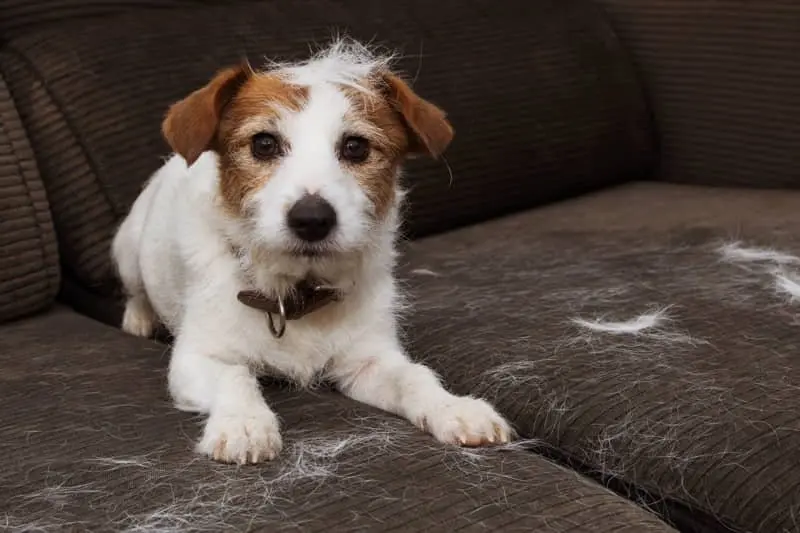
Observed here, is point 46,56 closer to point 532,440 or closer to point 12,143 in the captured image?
point 12,143

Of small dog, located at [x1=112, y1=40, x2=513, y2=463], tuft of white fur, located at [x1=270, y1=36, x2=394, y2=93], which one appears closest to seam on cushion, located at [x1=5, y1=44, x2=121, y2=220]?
small dog, located at [x1=112, y1=40, x2=513, y2=463]

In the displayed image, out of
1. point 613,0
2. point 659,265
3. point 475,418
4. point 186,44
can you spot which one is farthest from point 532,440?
point 613,0

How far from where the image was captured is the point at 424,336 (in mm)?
1518

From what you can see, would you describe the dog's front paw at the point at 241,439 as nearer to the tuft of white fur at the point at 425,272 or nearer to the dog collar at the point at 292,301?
the dog collar at the point at 292,301

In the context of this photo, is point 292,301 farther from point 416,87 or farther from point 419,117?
point 416,87

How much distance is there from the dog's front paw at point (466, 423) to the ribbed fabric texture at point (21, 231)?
76 cm

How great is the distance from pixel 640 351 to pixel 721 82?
1173 mm

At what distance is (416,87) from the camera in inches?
81.2

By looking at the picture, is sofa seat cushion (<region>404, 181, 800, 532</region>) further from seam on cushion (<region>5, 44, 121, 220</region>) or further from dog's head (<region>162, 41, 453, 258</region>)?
seam on cushion (<region>5, 44, 121, 220</region>)

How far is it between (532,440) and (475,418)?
105 millimetres

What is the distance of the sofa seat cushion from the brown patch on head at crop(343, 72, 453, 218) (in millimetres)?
255

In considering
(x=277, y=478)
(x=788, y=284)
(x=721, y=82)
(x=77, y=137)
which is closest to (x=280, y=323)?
(x=277, y=478)

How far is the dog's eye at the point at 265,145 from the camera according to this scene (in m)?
1.31

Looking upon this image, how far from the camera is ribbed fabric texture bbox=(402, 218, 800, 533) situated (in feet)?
3.66
